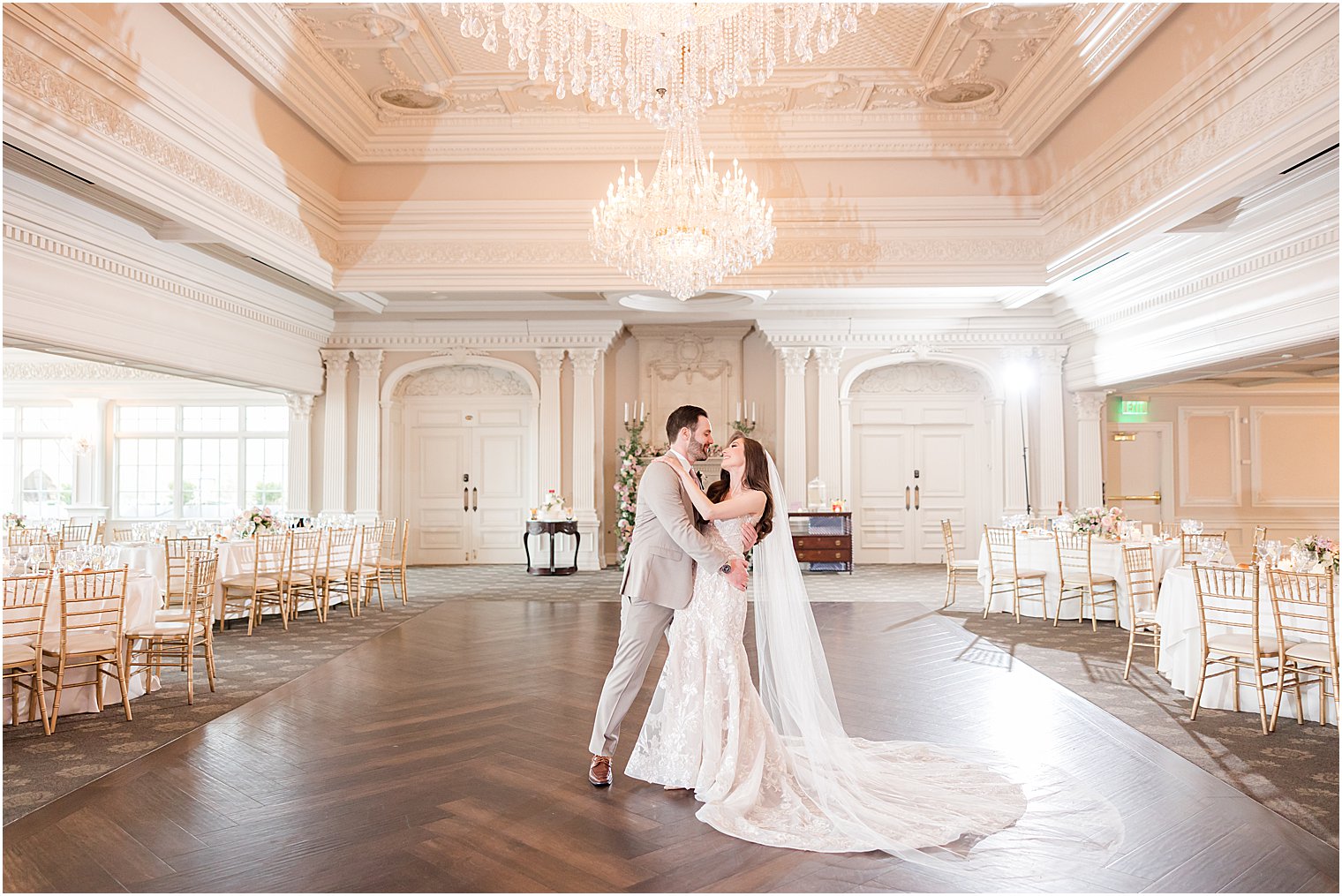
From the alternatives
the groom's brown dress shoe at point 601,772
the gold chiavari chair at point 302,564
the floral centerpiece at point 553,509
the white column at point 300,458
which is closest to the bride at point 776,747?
the groom's brown dress shoe at point 601,772

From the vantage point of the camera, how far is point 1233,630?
5566 millimetres

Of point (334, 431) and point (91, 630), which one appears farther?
point (334, 431)

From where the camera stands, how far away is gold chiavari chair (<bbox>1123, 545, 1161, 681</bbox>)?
6336 millimetres

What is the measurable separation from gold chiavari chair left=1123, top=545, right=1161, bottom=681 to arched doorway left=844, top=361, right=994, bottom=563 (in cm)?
525

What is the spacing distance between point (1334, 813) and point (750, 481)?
111 inches

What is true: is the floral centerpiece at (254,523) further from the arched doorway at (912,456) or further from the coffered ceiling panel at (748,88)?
the arched doorway at (912,456)

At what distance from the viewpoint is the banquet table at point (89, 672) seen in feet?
17.2

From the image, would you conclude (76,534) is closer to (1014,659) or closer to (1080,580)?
(1014,659)

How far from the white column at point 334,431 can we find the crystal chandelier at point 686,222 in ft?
21.0

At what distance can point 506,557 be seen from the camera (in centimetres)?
1389

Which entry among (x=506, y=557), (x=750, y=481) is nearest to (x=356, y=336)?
(x=506, y=557)

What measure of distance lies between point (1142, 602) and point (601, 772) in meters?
6.42

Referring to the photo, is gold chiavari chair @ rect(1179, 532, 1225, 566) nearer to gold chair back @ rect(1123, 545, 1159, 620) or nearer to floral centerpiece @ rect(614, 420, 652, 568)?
gold chair back @ rect(1123, 545, 1159, 620)

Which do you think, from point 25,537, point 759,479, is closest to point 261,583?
point 25,537
